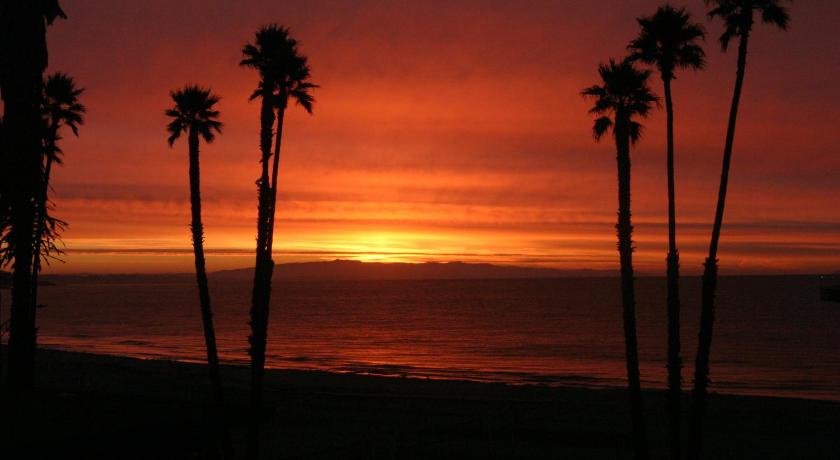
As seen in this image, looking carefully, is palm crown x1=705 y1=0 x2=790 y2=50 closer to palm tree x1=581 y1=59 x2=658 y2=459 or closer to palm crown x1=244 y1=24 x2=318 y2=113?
palm tree x1=581 y1=59 x2=658 y2=459

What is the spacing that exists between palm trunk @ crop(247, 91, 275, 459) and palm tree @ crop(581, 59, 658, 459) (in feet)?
32.1

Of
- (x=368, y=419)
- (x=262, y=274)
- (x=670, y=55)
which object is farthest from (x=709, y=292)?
(x=368, y=419)

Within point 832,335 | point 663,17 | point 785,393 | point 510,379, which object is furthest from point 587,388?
point 832,335

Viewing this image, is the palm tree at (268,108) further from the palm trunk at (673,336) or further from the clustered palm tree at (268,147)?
the palm trunk at (673,336)

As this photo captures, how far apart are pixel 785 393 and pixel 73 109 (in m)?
41.2

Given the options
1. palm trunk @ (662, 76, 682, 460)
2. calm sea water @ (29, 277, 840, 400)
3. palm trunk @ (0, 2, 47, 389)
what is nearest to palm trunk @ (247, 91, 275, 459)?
palm trunk @ (0, 2, 47, 389)

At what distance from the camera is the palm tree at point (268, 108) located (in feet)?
83.3

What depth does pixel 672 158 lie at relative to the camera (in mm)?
24859

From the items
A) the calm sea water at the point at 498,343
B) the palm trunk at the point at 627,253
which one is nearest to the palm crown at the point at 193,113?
the palm trunk at the point at 627,253

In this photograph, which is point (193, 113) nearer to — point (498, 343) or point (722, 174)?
point (722, 174)

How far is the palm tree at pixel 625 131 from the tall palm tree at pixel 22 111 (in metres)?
14.8

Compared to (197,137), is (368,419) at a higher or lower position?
lower

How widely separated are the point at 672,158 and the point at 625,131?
5.24 ft

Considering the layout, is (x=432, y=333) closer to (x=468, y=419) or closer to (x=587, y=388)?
(x=587, y=388)
